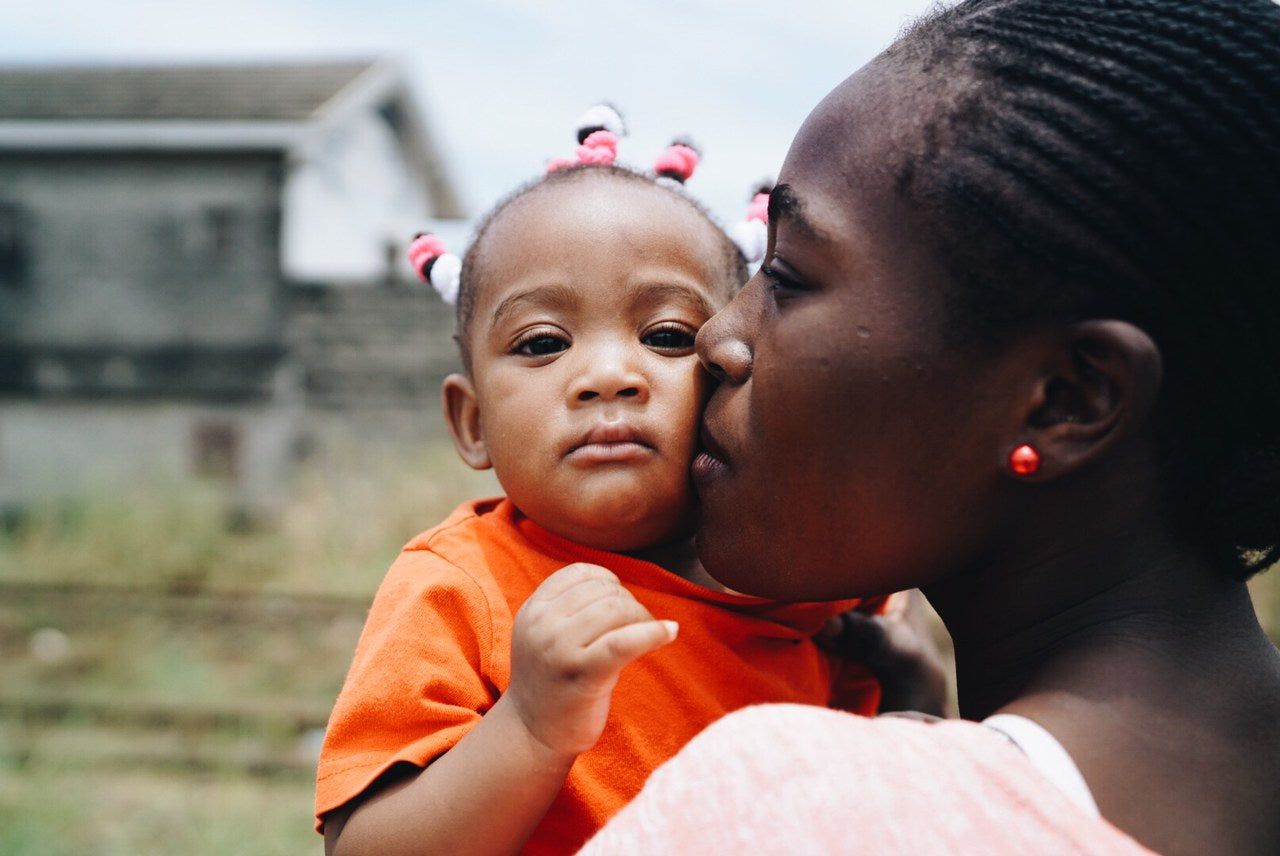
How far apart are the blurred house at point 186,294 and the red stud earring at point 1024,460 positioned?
40.2 feet

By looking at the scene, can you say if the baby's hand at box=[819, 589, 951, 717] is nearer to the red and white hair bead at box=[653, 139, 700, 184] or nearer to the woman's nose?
the woman's nose

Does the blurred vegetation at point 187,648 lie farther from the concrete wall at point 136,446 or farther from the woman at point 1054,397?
the woman at point 1054,397

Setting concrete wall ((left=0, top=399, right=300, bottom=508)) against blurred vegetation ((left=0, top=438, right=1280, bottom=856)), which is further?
concrete wall ((left=0, top=399, right=300, bottom=508))

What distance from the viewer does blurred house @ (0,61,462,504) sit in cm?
1376

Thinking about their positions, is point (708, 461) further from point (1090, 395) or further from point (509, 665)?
point (1090, 395)

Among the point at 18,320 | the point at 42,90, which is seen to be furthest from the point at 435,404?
the point at 42,90

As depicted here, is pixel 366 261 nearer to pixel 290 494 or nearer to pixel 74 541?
pixel 290 494

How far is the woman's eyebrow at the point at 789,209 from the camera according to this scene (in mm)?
1488

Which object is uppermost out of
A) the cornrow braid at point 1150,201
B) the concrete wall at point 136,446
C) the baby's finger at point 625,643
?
the cornrow braid at point 1150,201

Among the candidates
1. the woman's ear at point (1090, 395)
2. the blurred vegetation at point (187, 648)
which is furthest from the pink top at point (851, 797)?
the blurred vegetation at point (187, 648)

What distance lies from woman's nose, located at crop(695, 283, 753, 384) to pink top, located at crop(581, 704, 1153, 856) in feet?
1.69

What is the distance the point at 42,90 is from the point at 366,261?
524 cm

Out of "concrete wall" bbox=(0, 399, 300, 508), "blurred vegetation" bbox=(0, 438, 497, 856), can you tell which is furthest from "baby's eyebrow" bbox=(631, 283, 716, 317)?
"concrete wall" bbox=(0, 399, 300, 508)

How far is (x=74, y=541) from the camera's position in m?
12.1
